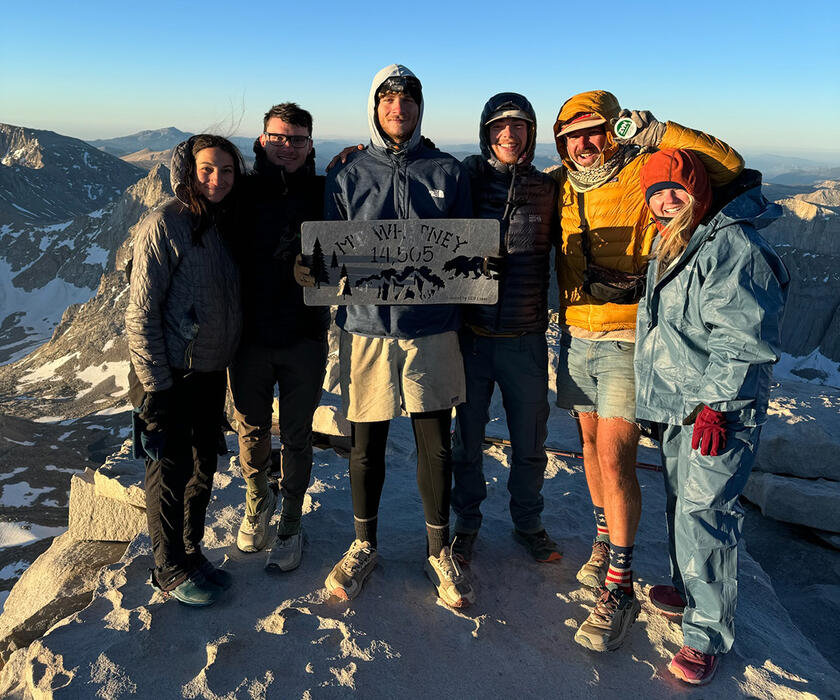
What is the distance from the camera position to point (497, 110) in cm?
405

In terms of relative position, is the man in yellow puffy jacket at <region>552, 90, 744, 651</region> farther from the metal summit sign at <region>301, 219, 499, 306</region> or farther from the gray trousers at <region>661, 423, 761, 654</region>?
the metal summit sign at <region>301, 219, 499, 306</region>

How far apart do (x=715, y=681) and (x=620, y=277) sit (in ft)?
9.35

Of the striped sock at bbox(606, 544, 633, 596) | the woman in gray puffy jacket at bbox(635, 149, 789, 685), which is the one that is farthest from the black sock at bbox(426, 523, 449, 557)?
the woman in gray puffy jacket at bbox(635, 149, 789, 685)

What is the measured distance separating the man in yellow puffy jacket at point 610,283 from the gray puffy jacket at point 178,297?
2674 mm

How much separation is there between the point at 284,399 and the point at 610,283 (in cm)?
274

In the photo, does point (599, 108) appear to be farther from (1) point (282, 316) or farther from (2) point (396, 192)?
(1) point (282, 316)

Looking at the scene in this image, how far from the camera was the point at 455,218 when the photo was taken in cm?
380

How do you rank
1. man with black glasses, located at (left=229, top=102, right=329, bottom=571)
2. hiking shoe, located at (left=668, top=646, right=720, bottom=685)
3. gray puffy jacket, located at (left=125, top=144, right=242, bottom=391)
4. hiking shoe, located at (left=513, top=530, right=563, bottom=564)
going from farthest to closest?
hiking shoe, located at (left=513, top=530, right=563, bottom=564)
man with black glasses, located at (left=229, top=102, right=329, bottom=571)
gray puffy jacket, located at (left=125, top=144, right=242, bottom=391)
hiking shoe, located at (left=668, top=646, right=720, bottom=685)

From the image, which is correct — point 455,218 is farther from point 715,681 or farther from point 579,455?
point 579,455

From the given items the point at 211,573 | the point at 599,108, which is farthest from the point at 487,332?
the point at 211,573

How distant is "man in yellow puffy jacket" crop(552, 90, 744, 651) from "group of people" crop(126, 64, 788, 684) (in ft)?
0.05

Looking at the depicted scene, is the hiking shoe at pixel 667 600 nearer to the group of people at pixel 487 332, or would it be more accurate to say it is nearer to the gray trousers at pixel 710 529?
the group of people at pixel 487 332

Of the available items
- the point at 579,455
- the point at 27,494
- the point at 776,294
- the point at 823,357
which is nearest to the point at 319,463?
the point at 579,455

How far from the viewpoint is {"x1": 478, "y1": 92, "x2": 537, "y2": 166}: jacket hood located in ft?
13.2
